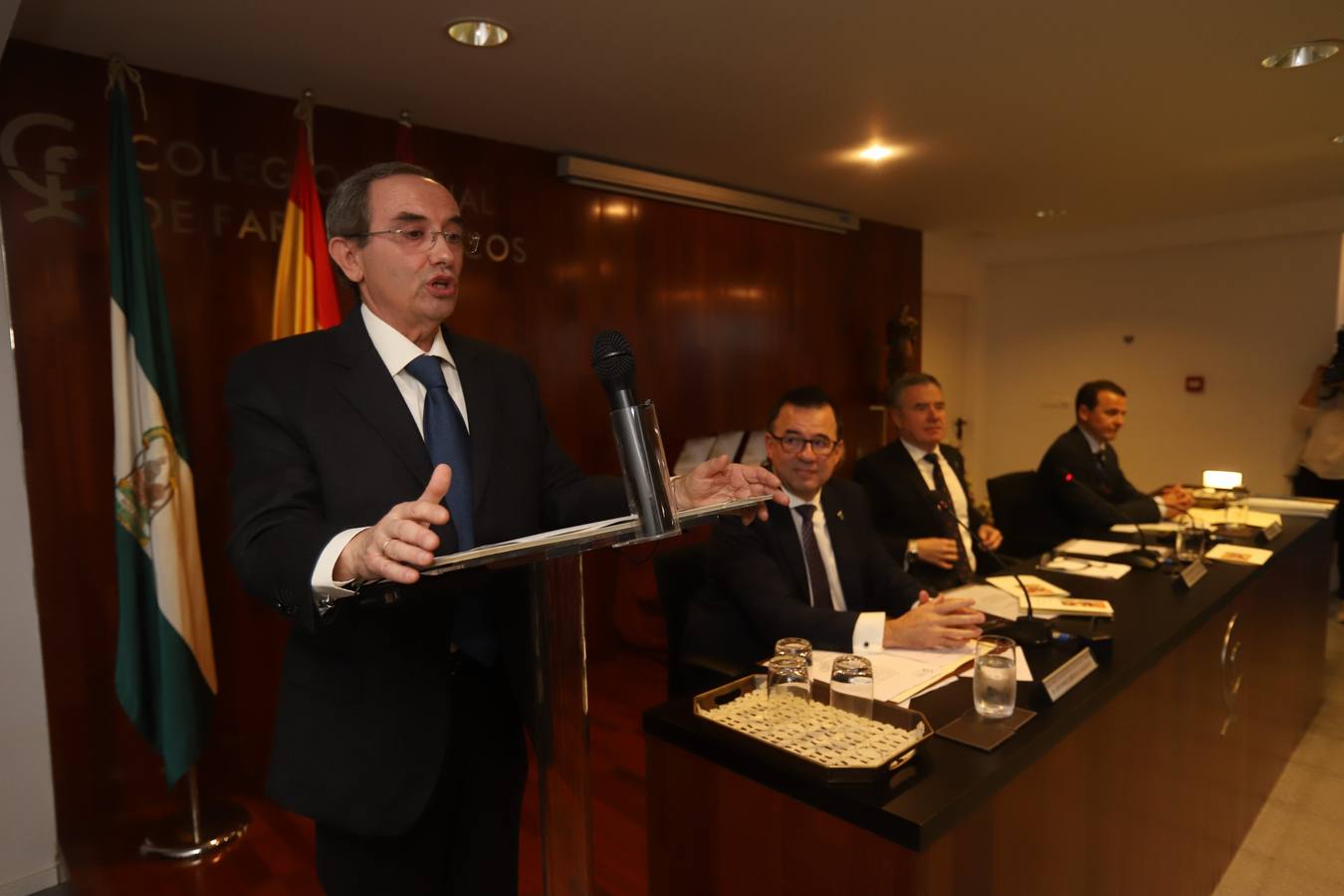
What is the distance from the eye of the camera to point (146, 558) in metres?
2.58

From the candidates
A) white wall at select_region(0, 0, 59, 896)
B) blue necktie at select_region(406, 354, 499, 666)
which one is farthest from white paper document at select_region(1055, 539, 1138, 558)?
white wall at select_region(0, 0, 59, 896)

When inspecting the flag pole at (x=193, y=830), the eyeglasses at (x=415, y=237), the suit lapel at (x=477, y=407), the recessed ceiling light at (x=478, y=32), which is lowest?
the flag pole at (x=193, y=830)

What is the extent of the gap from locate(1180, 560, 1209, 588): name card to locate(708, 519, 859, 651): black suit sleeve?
1136mm

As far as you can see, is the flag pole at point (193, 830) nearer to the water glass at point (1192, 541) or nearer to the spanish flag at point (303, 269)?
the spanish flag at point (303, 269)

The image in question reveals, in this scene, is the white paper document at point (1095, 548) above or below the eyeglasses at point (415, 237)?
below

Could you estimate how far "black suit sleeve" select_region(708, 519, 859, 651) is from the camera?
6.23 ft

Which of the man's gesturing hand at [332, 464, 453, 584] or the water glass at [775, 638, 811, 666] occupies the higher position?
the man's gesturing hand at [332, 464, 453, 584]

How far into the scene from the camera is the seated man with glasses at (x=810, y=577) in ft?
6.04

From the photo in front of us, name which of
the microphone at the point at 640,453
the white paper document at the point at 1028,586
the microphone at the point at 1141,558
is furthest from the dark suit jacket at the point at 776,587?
the microphone at the point at 640,453

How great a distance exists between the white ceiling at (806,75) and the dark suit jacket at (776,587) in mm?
1535

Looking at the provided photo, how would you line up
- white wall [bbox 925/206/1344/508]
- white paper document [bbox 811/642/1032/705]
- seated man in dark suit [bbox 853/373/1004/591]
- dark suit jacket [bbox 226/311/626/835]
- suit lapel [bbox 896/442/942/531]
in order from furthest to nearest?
white wall [bbox 925/206/1344/508]
suit lapel [bbox 896/442/942/531]
seated man in dark suit [bbox 853/373/1004/591]
white paper document [bbox 811/642/1032/705]
dark suit jacket [bbox 226/311/626/835]

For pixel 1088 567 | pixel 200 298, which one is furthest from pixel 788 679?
pixel 200 298

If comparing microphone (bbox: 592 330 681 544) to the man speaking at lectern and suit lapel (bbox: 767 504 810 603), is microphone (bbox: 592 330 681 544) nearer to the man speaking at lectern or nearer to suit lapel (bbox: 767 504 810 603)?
the man speaking at lectern

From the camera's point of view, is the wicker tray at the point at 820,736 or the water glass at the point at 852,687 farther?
the water glass at the point at 852,687
